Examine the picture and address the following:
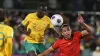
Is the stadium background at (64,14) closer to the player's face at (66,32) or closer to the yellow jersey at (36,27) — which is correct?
the yellow jersey at (36,27)

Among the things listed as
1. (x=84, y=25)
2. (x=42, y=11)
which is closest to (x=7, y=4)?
(x=42, y=11)

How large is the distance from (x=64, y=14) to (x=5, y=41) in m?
13.0

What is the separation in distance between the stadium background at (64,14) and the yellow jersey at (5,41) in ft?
32.6

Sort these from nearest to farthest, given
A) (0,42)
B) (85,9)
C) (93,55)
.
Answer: (0,42) < (93,55) < (85,9)

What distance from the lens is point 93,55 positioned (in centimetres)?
1967

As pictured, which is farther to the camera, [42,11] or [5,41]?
[42,11]

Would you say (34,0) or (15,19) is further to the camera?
(34,0)

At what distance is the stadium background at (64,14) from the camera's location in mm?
20141

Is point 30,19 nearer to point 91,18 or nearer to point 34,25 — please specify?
point 34,25

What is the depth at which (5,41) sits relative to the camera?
9.55 metres

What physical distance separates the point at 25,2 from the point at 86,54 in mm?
6210

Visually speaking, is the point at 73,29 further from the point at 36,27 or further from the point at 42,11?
the point at 42,11

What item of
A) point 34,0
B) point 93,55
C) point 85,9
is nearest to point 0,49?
point 93,55

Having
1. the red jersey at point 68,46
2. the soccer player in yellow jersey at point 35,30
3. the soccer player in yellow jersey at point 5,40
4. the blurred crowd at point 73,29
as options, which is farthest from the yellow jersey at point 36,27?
the blurred crowd at point 73,29
